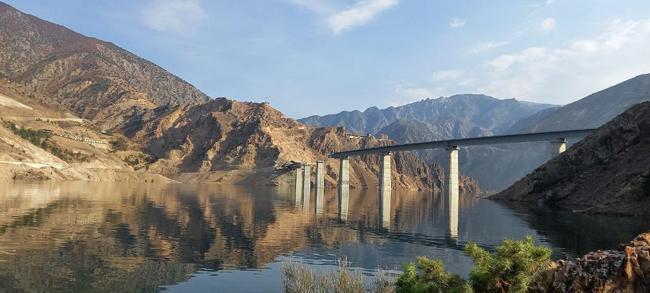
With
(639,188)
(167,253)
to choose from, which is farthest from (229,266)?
(639,188)

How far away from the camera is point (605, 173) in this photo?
103m

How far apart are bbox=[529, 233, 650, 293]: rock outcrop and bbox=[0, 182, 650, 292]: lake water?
14744 millimetres

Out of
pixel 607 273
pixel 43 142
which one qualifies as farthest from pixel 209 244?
pixel 43 142

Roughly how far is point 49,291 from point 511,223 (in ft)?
210

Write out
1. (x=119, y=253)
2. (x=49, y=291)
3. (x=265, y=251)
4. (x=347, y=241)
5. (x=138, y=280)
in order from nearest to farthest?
(x=49, y=291) < (x=138, y=280) < (x=119, y=253) < (x=265, y=251) < (x=347, y=241)

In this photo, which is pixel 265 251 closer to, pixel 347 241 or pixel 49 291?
pixel 347 241

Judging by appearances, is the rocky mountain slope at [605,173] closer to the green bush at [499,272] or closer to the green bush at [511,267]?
the green bush at [511,267]

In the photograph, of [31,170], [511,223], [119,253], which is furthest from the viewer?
[31,170]

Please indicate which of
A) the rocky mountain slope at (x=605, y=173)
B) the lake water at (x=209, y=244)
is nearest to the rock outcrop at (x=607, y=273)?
the lake water at (x=209, y=244)

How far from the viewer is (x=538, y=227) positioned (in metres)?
65.8

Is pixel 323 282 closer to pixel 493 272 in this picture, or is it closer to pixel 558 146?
pixel 493 272

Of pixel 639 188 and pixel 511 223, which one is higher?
pixel 639 188

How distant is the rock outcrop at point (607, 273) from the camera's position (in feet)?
50.4

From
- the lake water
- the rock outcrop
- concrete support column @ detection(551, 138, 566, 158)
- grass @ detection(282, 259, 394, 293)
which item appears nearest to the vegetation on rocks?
the rock outcrop
